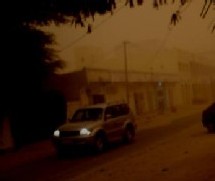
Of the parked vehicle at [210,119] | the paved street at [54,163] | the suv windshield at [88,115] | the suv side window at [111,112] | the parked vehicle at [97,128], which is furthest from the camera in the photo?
the parked vehicle at [210,119]

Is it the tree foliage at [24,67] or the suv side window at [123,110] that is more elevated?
the tree foliage at [24,67]

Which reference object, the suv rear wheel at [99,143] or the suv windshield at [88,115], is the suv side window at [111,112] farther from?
the suv rear wheel at [99,143]

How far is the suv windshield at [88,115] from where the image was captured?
827 inches

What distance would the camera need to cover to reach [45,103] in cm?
3036

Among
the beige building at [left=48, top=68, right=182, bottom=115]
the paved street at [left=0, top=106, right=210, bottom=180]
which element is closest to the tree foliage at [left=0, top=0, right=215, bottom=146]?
the paved street at [left=0, top=106, right=210, bottom=180]

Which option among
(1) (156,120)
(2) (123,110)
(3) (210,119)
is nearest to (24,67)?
(2) (123,110)

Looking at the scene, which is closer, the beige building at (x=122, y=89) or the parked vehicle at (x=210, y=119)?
the parked vehicle at (x=210, y=119)

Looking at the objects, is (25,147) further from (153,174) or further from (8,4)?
(8,4)

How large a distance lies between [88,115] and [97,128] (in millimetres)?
1498

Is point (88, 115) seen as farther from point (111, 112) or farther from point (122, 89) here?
point (122, 89)

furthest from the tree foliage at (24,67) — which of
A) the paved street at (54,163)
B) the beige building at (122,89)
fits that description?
the beige building at (122,89)

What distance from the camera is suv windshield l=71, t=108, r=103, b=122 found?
21.0 m

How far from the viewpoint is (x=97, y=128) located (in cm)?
2000

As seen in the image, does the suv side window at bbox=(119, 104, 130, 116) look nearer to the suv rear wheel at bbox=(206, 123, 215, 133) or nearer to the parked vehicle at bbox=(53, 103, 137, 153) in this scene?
the parked vehicle at bbox=(53, 103, 137, 153)
